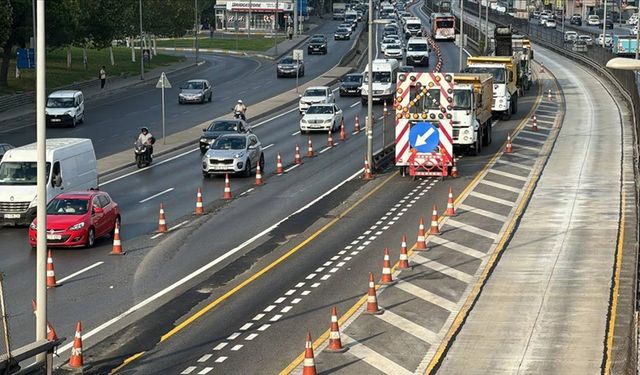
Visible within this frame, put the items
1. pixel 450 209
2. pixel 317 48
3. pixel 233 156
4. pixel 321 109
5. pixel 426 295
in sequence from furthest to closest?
pixel 317 48
pixel 321 109
pixel 233 156
pixel 450 209
pixel 426 295

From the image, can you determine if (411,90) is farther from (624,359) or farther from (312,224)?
(624,359)

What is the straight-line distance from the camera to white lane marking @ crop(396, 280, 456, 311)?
2683 cm

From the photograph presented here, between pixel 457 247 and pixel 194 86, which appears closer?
pixel 457 247

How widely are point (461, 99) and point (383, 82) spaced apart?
989 inches

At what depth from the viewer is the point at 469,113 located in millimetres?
50062

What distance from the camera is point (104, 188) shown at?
149ft

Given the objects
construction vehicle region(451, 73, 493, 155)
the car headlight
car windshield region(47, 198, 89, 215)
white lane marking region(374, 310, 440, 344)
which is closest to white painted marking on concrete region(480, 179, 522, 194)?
construction vehicle region(451, 73, 493, 155)

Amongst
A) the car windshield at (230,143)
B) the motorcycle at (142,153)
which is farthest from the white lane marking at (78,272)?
the motorcycle at (142,153)

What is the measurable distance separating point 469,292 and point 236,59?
96.6 metres

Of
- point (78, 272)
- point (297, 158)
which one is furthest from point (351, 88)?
point (78, 272)

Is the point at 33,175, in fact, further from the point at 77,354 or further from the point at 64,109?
the point at 64,109

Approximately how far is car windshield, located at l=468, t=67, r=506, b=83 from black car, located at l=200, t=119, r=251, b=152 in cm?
1449

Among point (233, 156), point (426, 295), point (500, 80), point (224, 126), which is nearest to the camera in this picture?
point (426, 295)

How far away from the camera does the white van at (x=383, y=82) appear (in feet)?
243
